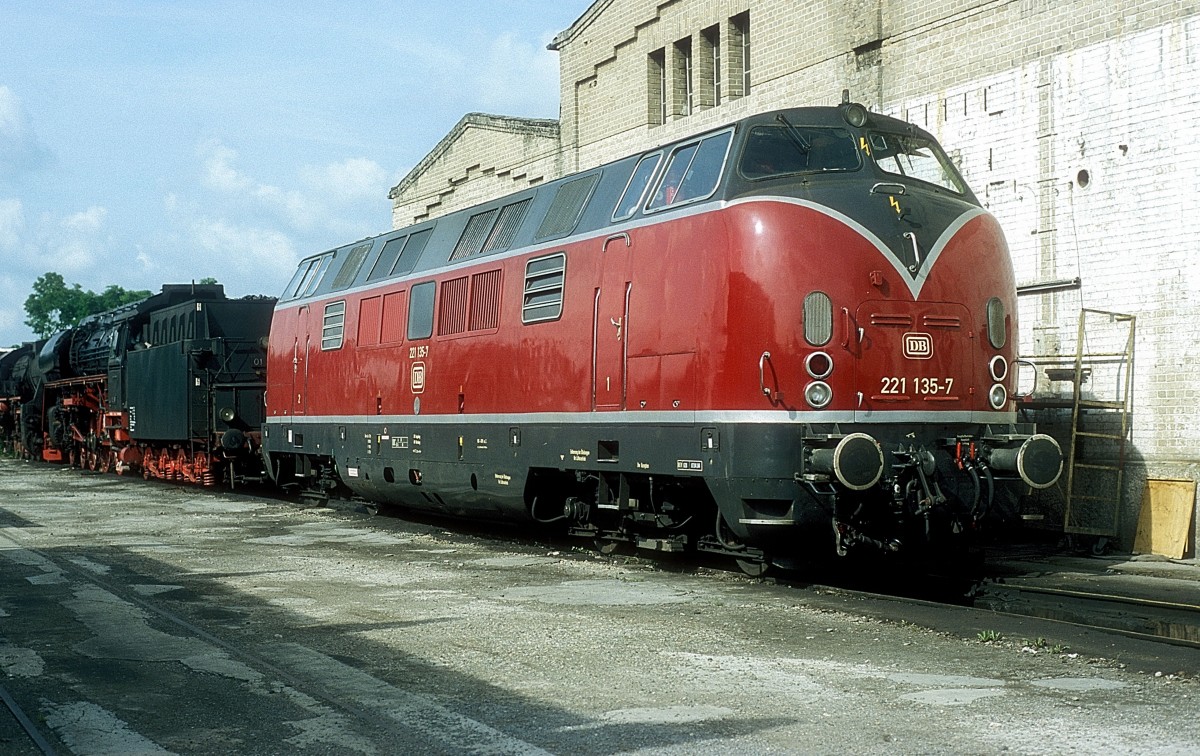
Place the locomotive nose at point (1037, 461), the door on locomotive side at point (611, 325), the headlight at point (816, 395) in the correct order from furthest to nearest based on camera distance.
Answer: the door on locomotive side at point (611, 325)
the locomotive nose at point (1037, 461)
the headlight at point (816, 395)

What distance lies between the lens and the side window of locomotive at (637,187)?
36.8 feet

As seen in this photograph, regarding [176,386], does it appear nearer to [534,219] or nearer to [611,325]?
[534,219]

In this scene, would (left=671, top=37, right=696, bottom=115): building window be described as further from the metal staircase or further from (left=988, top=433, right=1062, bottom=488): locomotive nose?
(left=988, top=433, right=1062, bottom=488): locomotive nose

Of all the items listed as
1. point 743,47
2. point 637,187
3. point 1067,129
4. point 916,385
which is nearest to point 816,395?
point 916,385

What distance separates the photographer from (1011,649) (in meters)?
7.67

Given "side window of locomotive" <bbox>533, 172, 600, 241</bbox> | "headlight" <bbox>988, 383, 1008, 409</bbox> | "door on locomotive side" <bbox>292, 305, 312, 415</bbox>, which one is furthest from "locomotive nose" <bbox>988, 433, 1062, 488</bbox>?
"door on locomotive side" <bbox>292, 305, 312, 415</bbox>

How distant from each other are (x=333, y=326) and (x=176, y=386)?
24.8 feet

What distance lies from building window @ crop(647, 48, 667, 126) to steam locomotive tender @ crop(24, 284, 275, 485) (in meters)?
8.52

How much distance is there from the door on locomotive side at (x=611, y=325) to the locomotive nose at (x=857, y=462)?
Answer: 2.43 meters

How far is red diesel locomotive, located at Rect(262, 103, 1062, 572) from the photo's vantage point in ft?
31.6

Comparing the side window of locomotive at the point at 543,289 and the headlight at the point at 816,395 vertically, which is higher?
the side window of locomotive at the point at 543,289

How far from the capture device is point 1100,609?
9.70 meters

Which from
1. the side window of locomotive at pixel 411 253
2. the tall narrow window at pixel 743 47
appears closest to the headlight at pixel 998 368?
the side window of locomotive at pixel 411 253

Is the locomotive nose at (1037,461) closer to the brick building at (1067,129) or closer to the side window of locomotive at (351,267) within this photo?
the brick building at (1067,129)
